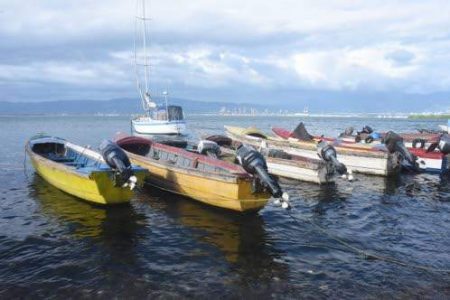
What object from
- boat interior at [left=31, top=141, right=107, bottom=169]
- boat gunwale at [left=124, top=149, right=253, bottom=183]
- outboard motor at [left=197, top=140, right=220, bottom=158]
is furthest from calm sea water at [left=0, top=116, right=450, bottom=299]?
boat interior at [left=31, top=141, right=107, bottom=169]

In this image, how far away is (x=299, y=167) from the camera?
21.6m

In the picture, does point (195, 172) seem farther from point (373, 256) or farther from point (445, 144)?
point (445, 144)

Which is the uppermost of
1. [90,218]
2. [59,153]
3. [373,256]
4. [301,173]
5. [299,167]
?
[59,153]

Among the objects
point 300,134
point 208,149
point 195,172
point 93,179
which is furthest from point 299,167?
point 93,179

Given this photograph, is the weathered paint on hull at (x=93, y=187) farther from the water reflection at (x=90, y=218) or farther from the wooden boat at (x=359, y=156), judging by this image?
the wooden boat at (x=359, y=156)

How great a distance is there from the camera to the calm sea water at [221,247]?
31.3ft

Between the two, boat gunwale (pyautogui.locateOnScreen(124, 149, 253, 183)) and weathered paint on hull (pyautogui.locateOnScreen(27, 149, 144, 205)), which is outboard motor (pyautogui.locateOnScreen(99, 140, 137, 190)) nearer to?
weathered paint on hull (pyautogui.locateOnScreen(27, 149, 144, 205))

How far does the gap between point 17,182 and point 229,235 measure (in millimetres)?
14725

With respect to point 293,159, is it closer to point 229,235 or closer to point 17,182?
point 229,235

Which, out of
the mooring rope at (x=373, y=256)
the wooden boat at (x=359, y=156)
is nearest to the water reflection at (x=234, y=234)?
the mooring rope at (x=373, y=256)

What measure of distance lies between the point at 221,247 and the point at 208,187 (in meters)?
3.87

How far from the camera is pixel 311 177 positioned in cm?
2119

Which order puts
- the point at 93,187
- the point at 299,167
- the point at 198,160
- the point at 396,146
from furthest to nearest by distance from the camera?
the point at 396,146 < the point at 299,167 < the point at 198,160 < the point at 93,187

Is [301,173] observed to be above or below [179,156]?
below
